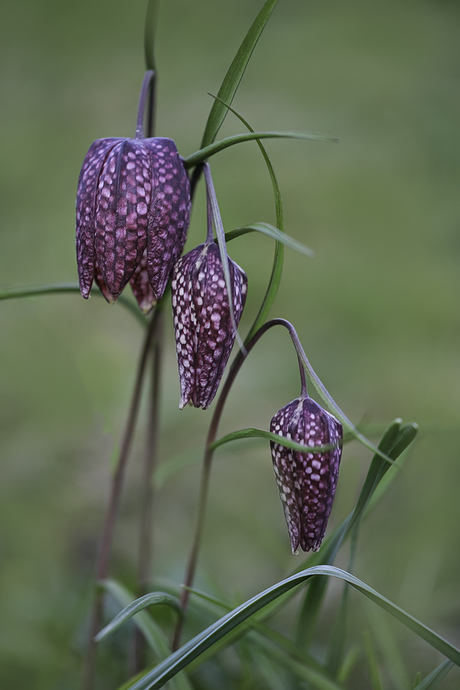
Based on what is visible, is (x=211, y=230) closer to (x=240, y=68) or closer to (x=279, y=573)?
(x=240, y=68)

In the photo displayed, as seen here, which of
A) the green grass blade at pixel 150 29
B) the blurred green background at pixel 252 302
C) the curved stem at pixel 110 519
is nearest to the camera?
the green grass blade at pixel 150 29

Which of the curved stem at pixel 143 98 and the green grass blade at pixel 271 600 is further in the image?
the curved stem at pixel 143 98

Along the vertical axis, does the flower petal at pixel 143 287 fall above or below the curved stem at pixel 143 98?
below

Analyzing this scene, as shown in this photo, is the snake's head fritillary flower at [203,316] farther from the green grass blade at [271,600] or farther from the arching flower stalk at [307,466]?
the green grass blade at [271,600]

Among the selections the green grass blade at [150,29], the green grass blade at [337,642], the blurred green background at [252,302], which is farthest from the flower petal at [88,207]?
the green grass blade at [337,642]

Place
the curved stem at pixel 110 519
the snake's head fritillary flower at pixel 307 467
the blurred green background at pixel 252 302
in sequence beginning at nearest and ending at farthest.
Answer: the snake's head fritillary flower at pixel 307 467 → the curved stem at pixel 110 519 → the blurred green background at pixel 252 302

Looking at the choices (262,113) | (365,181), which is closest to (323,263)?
(365,181)

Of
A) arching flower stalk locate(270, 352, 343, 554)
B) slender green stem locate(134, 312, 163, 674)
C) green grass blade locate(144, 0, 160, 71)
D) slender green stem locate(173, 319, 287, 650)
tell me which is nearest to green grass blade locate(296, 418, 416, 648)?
Result: arching flower stalk locate(270, 352, 343, 554)

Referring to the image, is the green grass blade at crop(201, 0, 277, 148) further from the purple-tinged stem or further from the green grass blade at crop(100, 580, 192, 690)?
the green grass blade at crop(100, 580, 192, 690)
